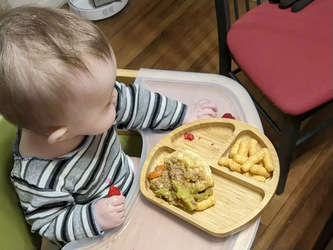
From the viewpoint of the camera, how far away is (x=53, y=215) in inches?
24.8

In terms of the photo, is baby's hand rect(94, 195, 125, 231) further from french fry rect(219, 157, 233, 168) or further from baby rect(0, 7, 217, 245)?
french fry rect(219, 157, 233, 168)

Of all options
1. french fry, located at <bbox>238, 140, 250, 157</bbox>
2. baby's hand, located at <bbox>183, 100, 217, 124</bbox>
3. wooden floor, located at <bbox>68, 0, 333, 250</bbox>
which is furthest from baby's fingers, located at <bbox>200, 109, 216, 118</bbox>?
wooden floor, located at <bbox>68, 0, 333, 250</bbox>

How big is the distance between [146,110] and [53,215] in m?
0.30

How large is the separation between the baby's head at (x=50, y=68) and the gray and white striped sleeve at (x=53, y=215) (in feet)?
0.42

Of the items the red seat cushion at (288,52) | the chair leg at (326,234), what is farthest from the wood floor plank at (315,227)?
the red seat cushion at (288,52)

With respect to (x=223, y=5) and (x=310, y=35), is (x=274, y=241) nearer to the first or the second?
(x=310, y=35)

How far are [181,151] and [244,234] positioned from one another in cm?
19

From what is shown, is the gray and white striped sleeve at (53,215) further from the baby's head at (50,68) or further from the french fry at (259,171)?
the french fry at (259,171)

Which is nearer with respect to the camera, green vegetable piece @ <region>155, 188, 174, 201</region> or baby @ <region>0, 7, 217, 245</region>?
baby @ <region>0, 7, 217, 245</region>

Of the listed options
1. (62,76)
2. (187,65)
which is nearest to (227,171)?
(62,76)

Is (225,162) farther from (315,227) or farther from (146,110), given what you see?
(315,227)

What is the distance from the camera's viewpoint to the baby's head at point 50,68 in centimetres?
47

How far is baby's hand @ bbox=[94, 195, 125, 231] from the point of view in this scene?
61 centimetres

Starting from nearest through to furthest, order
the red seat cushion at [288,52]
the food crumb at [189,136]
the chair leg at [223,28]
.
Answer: the food crumb at [189,136], the red seat cushion at [288,52], the chair leg at [223,28]
